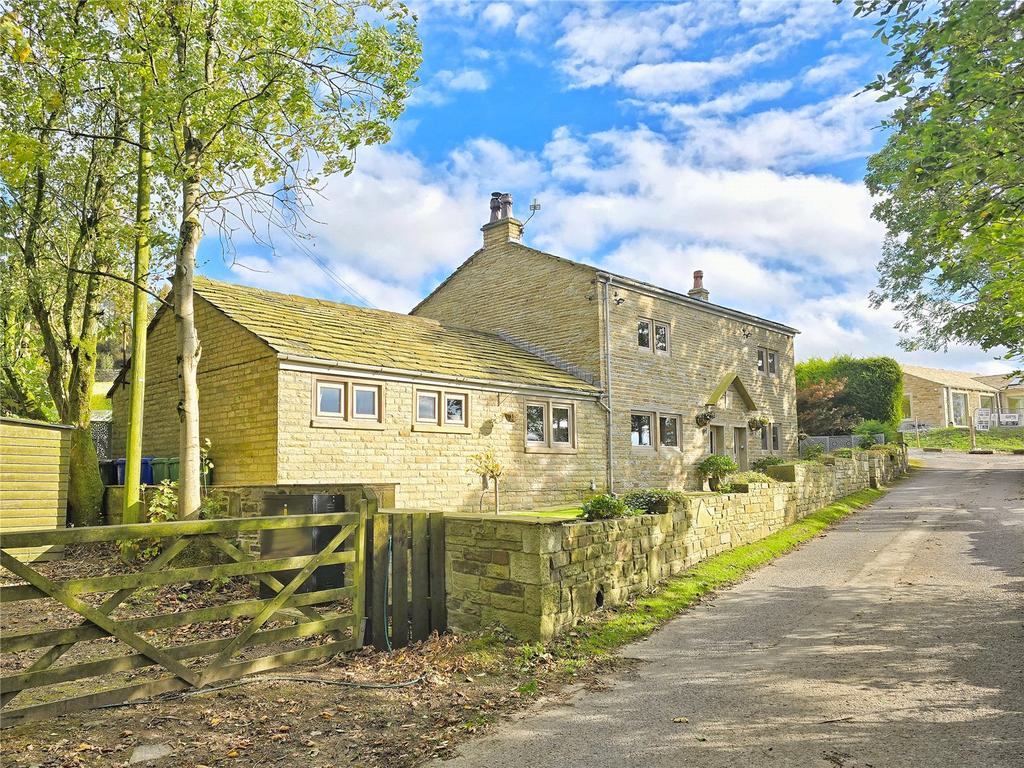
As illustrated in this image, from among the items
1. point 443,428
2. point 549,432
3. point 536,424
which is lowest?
point 549,432

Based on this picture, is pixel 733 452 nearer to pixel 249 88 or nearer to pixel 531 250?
pixel 531 250

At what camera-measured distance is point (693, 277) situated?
1158 inches

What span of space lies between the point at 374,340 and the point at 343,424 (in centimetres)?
331

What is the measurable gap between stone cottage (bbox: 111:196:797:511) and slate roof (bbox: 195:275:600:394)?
0.08 m

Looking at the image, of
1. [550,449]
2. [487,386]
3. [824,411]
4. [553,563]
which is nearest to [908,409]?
[824,411]

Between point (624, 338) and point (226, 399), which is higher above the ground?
point (624, 338)

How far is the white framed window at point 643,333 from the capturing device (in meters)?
23.3

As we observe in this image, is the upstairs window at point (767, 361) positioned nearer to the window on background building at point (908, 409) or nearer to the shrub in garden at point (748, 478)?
the shrub in garden at point (748, 478)

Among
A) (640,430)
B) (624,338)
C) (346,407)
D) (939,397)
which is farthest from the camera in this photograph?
(939,397)

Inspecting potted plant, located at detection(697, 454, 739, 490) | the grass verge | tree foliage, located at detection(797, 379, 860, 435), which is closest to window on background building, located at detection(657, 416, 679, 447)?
potted plant, located at detection(697, 454, 739, 490)

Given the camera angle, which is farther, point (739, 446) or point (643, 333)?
point (739, 446)

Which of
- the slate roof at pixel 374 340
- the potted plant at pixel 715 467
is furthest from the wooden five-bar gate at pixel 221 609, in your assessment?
the potted plant at pixel 715 467

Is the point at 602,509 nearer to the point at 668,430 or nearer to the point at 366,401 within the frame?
the point at 366,401

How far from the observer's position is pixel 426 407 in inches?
666
